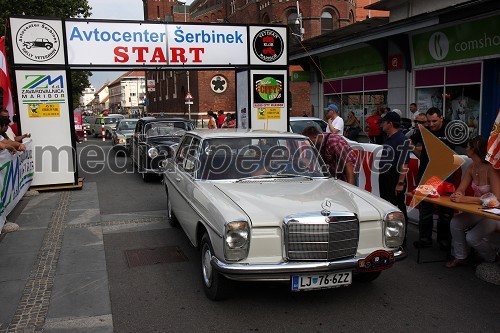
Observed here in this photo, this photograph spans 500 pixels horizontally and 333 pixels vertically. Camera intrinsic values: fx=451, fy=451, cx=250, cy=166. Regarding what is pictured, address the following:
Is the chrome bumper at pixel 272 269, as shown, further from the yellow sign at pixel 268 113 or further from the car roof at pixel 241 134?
the yellow sign at pixel 268 113

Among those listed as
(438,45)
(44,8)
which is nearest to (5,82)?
(438,45)

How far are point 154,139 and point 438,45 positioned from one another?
8.59m

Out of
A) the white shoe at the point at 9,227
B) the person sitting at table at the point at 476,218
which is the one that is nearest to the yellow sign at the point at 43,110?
the white shoe at the point at 9,227

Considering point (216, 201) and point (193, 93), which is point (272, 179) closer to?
point (216, 201)

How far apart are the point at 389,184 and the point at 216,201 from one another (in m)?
2.90

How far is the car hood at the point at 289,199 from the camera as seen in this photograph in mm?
4051

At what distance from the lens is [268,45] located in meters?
12.2

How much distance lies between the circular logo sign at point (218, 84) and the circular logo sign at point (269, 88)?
29337 millimetres

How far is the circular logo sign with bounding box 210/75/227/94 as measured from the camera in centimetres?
4119

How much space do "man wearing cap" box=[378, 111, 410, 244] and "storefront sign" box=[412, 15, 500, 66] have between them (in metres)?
6.93

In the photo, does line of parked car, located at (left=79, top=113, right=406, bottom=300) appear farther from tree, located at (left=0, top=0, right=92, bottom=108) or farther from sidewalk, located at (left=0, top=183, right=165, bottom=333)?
tree, located at (left=0, top=0, right=92, bottom=108)

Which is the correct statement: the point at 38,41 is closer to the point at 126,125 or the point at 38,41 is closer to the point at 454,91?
the point at 454,91

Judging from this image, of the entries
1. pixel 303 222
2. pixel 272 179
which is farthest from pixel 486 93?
pixel 303 222

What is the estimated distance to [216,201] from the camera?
14.3ft
